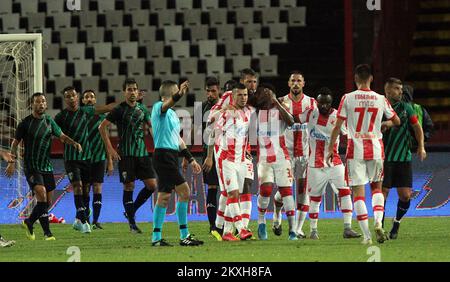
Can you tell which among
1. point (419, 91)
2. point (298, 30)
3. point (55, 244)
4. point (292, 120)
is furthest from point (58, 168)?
point (419, 91)

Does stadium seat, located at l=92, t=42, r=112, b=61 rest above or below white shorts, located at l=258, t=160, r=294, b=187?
above

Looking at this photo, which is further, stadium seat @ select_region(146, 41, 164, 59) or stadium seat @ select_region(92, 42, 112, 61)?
stadium seat @ select_region(92, 42, 112, 61)

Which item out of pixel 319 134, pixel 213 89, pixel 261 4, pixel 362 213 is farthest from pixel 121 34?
pixel 362 213

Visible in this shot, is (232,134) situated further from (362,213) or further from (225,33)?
(225,33)

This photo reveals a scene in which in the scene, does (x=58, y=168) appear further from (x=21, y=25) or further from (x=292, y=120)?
(x=21, y=25)

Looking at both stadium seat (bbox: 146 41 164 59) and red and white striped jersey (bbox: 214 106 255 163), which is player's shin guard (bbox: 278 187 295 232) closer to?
red and white striped jersey (bbox: 214 106 255 163)

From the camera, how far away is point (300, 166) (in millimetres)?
11773

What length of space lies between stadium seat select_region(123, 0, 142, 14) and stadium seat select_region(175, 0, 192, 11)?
0.78 m

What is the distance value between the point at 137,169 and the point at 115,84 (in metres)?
7.56

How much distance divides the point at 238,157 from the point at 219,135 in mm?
290

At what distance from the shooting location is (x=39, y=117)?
1241cm

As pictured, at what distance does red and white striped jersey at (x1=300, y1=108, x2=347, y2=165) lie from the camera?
37.9ft

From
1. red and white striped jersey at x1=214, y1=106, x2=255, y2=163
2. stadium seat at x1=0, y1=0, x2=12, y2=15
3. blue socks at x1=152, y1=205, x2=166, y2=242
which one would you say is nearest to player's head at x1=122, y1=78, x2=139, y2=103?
red and white striped jersey at x1=214, y1=106, x2=255, y2=163

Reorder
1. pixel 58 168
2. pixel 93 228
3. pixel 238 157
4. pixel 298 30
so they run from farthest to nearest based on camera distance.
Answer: pixel 298 30, pixel 58 168, pixel 93 228, pixel 238 157
